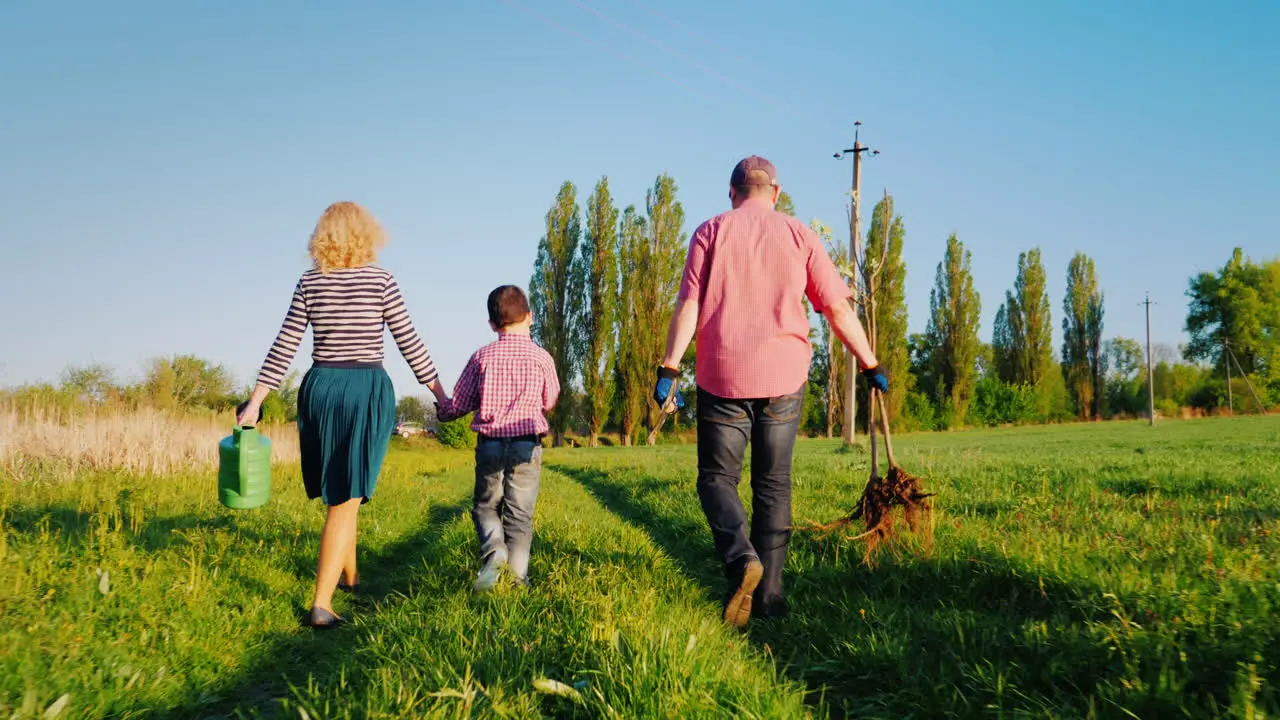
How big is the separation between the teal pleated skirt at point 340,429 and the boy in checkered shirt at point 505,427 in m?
0.40

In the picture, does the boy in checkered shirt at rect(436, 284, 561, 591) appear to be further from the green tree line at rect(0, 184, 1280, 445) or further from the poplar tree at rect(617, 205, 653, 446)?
the poplar tree at rect(617, 205, 653, 446)

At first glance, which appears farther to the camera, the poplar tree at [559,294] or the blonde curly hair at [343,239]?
the poplar tree at [559,294]

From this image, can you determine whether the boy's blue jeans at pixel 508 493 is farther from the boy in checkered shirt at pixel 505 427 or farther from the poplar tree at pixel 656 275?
the poplar tree at pixel 656 275

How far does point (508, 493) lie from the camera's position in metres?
3.94

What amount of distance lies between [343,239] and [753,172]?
2163 millimetres

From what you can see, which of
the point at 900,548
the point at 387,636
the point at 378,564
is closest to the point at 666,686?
the point at 387,636

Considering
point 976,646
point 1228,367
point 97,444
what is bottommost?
point 976,646

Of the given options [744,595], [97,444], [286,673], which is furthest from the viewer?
[97,444]

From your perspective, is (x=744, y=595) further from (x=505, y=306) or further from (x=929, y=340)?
(x=929, y=340)

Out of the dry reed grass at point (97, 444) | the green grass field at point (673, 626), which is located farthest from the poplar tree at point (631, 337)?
the green grass field at point (673, 626)

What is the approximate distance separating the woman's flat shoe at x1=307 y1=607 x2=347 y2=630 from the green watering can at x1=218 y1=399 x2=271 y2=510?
0.62 meters

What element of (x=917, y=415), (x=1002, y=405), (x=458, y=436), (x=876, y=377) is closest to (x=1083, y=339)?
(x=1002, y=405)

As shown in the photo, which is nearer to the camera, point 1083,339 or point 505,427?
point 505,427

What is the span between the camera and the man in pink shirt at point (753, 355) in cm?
341
